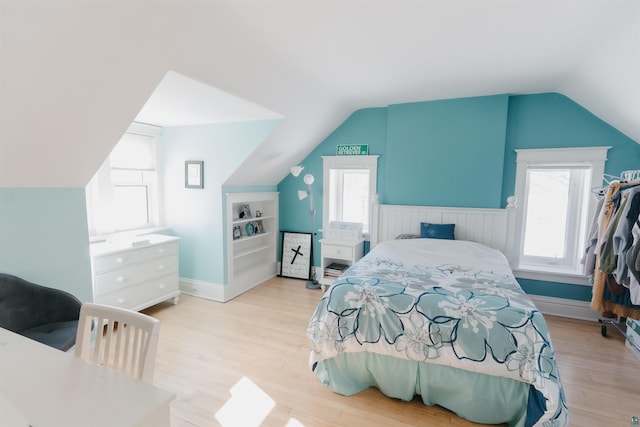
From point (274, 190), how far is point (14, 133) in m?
3.18

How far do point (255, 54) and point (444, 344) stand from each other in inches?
93.7

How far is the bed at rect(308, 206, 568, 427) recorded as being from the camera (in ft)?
5.62

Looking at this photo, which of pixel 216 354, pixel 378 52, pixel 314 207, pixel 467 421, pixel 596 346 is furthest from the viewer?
pixel 314 207

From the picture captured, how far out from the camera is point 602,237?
2531 mm

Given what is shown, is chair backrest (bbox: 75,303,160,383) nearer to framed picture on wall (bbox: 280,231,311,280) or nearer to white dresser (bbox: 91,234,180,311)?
white dresser (bbox: 91,234,180,311)

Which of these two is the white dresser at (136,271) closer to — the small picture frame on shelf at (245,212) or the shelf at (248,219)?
the shelf at (248,219)

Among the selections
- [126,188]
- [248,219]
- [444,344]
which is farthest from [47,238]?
[444,344]

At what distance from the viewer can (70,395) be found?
0.87m

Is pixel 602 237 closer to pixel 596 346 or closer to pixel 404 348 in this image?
pixel 596 346

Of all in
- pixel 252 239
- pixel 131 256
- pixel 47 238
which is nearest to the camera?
pixel 47 238

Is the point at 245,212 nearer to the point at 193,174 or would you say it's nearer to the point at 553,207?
the point at 193,174

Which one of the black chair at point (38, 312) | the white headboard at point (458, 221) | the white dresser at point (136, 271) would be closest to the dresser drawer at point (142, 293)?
the white dresser at point (136, 271)

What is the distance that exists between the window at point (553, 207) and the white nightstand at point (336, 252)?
6.23 feet

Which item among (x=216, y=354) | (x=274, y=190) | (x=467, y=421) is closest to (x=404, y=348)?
(x=467, y=421)
